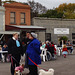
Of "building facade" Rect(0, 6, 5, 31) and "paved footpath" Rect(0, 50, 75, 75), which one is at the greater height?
"building facade" Rect(0, 6, 5, 31)

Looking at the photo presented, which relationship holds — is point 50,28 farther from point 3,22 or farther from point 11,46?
point 11,46

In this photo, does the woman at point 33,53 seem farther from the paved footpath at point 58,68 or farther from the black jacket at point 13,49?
the paved footpath at point 58,68

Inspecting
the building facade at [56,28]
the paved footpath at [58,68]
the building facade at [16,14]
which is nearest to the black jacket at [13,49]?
the paved footpath at [58,68]

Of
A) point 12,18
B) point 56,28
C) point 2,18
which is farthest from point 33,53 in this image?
point 56,28

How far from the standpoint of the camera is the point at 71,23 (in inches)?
1438

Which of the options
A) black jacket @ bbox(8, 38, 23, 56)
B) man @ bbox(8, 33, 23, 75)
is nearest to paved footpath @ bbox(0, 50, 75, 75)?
man @ bbox(8, 33, 23, 75)

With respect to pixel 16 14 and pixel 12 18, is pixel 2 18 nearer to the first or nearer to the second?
pixel 12 18

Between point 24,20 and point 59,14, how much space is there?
24.5m

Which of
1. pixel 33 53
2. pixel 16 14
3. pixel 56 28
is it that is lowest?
pixel 56 28

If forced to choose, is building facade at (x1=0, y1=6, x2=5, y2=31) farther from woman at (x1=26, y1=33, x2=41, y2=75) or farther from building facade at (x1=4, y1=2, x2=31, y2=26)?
woman at (x1=26, y1=33, x2=41, y2=75)

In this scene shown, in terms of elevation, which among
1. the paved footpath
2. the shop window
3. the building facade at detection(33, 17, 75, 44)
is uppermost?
the shop window

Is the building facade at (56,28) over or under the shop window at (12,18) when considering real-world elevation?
under

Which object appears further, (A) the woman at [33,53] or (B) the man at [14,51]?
(B) the man at [14,51]

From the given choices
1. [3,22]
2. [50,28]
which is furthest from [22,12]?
[50,28]
